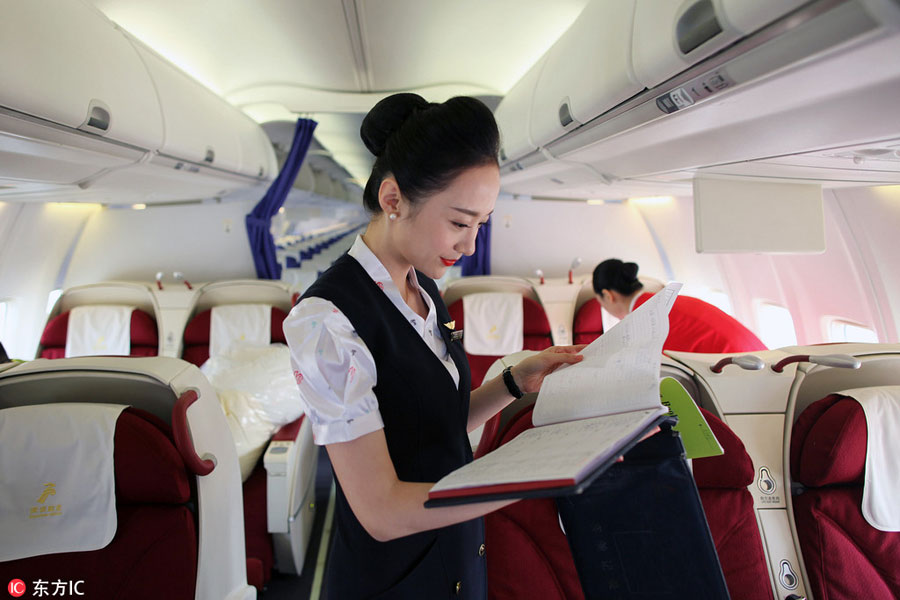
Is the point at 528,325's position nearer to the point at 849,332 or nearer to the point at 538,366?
the point at 849,332

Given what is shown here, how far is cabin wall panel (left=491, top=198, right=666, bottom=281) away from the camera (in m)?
5.34

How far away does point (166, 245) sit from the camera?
17.6 feet

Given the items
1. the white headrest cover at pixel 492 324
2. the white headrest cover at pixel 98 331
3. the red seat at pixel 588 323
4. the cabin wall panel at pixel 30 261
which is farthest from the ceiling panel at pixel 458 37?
the cabin wall panel at pixel 30 261

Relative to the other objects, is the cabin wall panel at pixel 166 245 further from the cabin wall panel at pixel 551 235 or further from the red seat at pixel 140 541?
the red seat at pixel 140 541

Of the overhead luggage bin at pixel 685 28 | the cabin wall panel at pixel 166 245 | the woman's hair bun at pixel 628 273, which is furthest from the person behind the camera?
the cabin wall panel at pixel 166 245

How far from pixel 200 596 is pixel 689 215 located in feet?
16.1

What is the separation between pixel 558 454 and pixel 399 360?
1.24 ft

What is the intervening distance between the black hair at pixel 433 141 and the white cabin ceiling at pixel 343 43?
6.37 feet

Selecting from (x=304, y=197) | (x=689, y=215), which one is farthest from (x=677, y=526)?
(x=304, y=197)

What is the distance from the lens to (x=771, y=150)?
5.83ft

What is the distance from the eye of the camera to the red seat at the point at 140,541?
1439 mm

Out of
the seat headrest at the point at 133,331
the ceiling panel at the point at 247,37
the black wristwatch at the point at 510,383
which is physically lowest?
the black wristwatch at the point at 510,383

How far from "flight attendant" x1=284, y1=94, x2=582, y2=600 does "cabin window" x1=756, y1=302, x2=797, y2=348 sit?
145 inches

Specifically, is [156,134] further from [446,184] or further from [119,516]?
[446,184]
